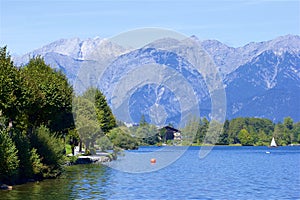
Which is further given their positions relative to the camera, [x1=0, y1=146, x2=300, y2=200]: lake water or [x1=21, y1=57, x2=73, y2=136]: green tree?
[x1=21, y1=57, x2=73, y2=136]: green tree

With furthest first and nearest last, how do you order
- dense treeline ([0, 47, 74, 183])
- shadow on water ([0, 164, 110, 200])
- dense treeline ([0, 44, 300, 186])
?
dense treeline ([0, 44, 300, 186]), dense treeline ([0, 47, 74, 183]), shadow on water ([0, 164, 110, 200])

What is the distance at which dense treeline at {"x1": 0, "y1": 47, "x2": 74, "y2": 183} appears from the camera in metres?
53.0

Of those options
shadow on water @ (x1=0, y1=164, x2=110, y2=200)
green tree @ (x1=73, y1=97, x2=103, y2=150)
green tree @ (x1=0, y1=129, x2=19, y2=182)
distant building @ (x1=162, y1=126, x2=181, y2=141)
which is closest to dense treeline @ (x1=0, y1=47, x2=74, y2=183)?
green tree @ (x1=0, y1=129, x2=19, y2=182)

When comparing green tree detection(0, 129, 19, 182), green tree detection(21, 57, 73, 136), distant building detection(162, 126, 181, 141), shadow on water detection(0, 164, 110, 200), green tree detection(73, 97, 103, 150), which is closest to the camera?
shadow on water detection(0, 164, 110, 200)

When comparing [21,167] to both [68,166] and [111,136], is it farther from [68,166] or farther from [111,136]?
[111,136]

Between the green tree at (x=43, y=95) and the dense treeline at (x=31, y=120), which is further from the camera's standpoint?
the green tree at (x=43, y=95)

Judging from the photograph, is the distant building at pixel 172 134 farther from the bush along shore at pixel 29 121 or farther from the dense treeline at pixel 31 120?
the bush along shore at pixel 29 121

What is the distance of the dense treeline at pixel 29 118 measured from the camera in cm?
5300

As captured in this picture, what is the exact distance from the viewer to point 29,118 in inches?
2616

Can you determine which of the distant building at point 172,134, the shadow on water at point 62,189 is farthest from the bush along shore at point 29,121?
the distant building at point 172,134

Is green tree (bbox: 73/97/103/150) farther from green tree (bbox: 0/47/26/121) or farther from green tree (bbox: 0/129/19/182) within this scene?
green tree (bbox: 0/129/19/182)

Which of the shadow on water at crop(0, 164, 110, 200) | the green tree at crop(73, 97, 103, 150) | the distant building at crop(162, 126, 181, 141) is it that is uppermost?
the green tree at crop(73, 97, 103, 150)

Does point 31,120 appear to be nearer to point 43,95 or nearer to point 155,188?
point 43,95

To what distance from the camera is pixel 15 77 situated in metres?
54.6
